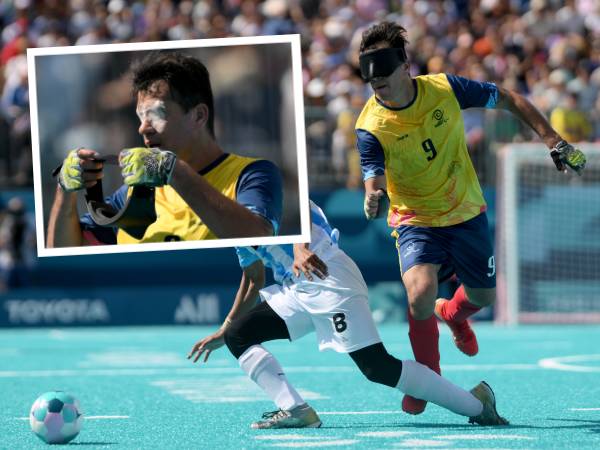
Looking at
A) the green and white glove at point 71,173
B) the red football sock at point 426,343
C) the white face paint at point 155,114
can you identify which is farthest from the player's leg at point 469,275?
the green and white glove at point 71,173

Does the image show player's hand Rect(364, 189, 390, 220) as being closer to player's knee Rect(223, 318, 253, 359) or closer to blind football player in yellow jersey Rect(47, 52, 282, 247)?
player's knee Rect(223, 318, 253, 359)

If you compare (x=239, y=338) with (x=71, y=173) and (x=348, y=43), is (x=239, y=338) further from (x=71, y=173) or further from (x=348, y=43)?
(x=348, y=43)

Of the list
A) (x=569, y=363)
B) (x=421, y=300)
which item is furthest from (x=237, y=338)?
(x=569, y=363)

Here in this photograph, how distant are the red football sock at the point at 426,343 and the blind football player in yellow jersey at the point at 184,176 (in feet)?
6.61

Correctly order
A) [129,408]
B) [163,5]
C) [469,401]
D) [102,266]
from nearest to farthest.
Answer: [469,401] < [129,408] < [102,266] < [163,5]

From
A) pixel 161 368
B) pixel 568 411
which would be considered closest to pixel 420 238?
pixel 568 411

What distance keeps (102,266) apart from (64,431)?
30.2 feet

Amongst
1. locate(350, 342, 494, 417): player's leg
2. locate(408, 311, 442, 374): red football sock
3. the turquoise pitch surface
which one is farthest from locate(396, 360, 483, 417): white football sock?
locate(408, 311, 442, 374): red football sock

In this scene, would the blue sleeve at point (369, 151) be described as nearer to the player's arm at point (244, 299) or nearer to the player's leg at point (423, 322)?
the player's leg at point (423, 322)

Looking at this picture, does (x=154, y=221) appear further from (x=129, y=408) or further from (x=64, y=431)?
(x=129, y=408)

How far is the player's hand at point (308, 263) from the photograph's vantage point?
552 cm

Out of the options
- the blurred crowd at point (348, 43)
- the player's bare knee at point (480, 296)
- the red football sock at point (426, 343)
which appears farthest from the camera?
the blurred crowd at point (348, 43)

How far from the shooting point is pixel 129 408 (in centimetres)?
723

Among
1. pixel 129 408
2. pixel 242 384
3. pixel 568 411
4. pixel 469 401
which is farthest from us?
pixel 242 384
